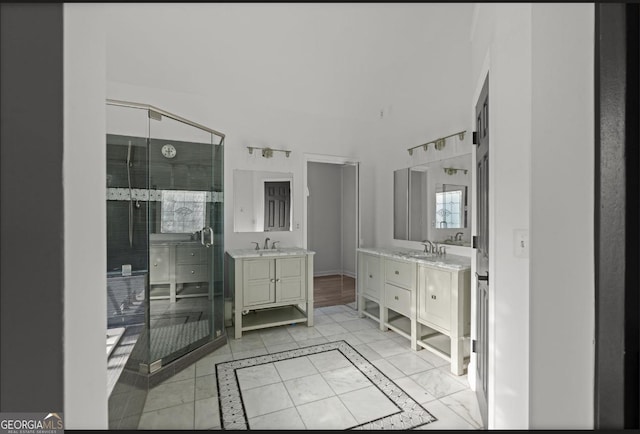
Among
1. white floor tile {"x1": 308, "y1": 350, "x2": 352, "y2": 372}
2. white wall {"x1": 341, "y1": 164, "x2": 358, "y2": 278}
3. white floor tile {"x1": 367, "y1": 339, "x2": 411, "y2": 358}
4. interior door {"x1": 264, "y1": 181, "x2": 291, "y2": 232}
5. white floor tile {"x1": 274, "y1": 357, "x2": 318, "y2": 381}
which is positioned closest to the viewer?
white floor tile {"x1": 274, "y1": 357, "x2": 318, "y2": 381}

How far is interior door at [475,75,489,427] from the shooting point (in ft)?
5.05

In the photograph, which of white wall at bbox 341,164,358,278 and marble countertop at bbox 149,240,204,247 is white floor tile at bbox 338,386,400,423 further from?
white wall at bbox 341,164,358,278

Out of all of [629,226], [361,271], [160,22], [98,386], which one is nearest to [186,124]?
[160,22]

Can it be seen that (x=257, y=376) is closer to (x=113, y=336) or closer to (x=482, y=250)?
(x=113, y=336)

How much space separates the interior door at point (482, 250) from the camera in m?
1.54

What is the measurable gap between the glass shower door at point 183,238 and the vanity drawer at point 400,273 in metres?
1.72

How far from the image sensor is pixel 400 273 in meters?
2.78

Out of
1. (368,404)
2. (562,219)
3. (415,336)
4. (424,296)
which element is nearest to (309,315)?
(415,336)

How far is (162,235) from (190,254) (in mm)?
308

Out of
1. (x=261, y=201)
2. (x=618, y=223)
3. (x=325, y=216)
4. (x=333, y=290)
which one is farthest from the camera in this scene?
(x=325, y=216)

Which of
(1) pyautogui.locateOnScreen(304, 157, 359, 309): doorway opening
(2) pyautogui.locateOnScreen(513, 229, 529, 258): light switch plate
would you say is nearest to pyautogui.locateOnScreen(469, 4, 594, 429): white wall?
(2) pyautogui.locateOnScreen(513, 229, 529, 258): light switch plate

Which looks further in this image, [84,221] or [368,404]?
[368,404]

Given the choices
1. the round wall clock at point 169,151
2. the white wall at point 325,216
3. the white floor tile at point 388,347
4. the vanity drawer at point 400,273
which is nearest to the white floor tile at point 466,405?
the white floor tile at point 388,347

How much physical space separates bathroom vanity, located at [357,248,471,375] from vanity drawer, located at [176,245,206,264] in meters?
1.80
